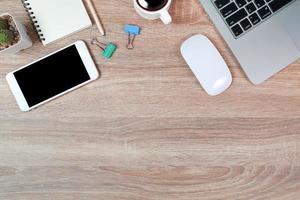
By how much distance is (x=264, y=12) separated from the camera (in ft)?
2.33

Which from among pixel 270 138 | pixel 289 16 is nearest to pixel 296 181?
pixel 270 138

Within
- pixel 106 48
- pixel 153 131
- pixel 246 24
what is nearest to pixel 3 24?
pixel 106 48

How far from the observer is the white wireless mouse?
709 millimetres

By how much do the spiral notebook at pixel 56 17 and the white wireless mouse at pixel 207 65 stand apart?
187 mm

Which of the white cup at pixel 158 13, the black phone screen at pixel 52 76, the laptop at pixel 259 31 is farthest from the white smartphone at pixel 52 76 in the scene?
the laptop at pixel 259 31

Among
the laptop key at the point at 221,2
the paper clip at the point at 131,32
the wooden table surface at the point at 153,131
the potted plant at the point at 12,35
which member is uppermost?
the potted plant at the point at 12,35

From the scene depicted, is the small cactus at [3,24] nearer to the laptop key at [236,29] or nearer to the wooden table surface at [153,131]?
the wooden table surface at [153,131]

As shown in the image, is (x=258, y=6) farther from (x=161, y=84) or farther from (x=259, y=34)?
(x=161, y=84)

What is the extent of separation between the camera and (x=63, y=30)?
2.35ft

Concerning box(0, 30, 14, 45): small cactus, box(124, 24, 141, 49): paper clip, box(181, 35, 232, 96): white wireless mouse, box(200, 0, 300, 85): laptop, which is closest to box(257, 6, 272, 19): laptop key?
box(200, 0, 300, 85): laptop

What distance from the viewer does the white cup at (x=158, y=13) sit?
0.68 m

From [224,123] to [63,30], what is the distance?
33 centimetres

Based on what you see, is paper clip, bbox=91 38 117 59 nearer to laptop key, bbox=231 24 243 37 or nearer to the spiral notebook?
the spiral notebook

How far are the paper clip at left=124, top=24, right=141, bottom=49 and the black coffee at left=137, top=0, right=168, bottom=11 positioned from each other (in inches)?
1.8
